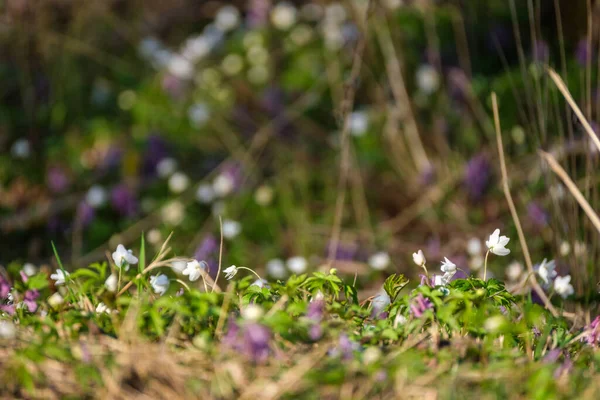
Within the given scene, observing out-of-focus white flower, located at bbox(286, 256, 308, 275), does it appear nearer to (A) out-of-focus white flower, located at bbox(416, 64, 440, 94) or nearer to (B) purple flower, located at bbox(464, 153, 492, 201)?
(B) purple flower, located at bbox(464, 153, 492, 201)

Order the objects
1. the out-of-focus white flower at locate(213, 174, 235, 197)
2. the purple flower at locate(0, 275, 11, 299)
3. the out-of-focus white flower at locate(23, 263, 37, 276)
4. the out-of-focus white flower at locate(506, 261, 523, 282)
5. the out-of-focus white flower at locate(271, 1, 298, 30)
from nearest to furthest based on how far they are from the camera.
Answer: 1. the purple flower at locate(0, 275, 11, 299)
2. the out-of-focus white flower at locate(23, 263, 37, 276)
3. the out-of-focus white flower at locate(506, 261, 523, 282)
4. the out-of-focus white flower at locate(213, 174, 235, 197)
5. the out-of-focus white flower at locate(271, 1, 298, 30)

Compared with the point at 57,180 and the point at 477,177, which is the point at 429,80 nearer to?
the point at 477,177

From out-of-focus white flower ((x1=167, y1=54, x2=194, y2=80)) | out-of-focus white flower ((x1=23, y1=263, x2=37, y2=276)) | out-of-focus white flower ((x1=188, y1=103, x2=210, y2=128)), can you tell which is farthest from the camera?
out-of-focus white flower ((x1=167, y1=54, x2=194, y2=80))

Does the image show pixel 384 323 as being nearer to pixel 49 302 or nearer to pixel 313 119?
pixel 49 302

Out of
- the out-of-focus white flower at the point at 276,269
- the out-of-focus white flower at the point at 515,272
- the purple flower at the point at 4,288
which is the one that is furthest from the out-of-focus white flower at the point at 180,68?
the purple flower at the point at 4,288

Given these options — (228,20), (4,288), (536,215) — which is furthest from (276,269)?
(228,20)

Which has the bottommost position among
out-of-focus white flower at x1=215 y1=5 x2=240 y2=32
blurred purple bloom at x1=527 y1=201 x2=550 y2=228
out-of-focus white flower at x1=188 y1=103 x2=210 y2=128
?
blurred purple bloom at x1=527 y1=201 x2=550 y2=228

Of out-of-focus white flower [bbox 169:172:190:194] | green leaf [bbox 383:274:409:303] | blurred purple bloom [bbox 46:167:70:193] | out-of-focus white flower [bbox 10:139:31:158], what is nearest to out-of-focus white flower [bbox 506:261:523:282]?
green leaf [bbox 383:274:409:303]
